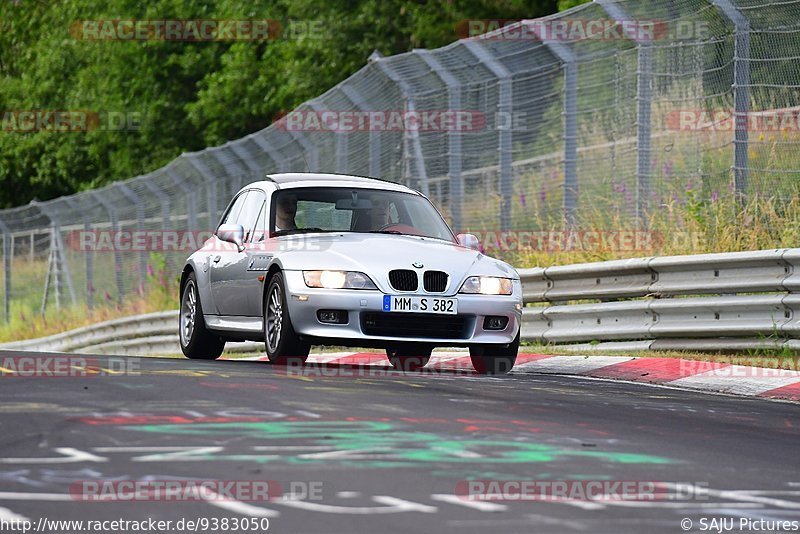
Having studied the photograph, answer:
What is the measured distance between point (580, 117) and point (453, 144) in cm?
146

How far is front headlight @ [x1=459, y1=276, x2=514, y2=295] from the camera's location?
12.1m

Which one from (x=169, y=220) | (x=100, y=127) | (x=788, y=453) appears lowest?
(x=788, y=453)

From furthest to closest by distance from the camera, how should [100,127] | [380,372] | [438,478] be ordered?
[100,127] < [380,372] < [438,478]

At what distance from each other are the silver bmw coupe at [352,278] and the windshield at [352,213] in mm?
11

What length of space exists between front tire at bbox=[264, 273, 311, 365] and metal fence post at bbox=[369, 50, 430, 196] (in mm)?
5824

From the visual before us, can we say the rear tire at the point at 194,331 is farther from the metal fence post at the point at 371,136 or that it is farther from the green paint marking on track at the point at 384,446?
the green paint marking on track at the point at 384,446

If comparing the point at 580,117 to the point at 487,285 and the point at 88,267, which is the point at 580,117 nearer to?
the point at 487,285

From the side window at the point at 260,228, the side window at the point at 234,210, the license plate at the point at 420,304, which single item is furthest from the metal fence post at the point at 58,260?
the license plate at the point at 420,304

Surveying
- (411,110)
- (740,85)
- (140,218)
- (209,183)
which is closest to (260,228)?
(740,85)

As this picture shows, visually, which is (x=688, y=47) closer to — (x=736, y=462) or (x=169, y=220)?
(x=736, y=462)

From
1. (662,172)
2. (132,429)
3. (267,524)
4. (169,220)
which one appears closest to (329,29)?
(169,220)

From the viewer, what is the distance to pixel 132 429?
7730mm

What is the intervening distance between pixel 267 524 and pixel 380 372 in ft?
21.8

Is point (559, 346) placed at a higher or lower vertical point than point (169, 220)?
lower
